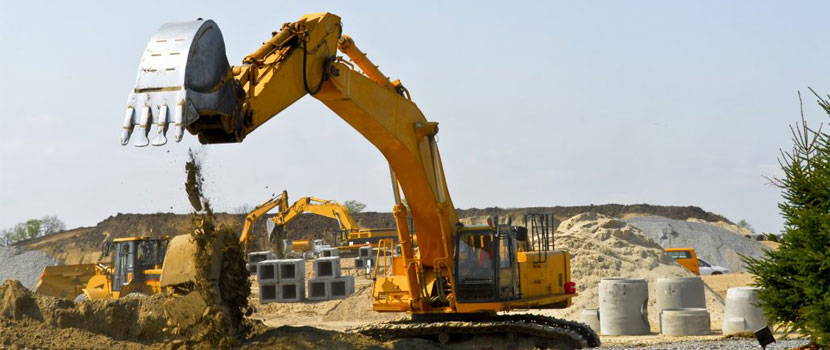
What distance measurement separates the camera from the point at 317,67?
11.8 metres

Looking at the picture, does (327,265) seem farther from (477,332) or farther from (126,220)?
(126,220)

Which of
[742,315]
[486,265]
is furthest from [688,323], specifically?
[486,265]

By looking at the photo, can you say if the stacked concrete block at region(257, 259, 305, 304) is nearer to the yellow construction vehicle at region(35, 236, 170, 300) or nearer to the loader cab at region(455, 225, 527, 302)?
the yellow construction vehicle at region(35, 236, 170, 300)

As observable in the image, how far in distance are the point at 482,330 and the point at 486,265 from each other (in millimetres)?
1064

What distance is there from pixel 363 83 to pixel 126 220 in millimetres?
72702

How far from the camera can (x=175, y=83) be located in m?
9.11

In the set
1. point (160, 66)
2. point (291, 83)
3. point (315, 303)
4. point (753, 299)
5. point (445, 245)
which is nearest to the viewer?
point (160, 66)

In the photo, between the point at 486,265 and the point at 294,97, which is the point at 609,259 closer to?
the point at 486,265

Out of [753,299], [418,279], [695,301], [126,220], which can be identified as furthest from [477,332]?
[126,220]

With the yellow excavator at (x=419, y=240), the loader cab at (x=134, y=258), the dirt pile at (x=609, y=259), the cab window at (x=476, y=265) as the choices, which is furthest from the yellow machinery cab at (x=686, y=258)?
the cab window at (x=476, y=265)

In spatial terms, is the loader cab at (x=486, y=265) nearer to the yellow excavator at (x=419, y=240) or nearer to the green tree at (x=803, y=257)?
the yellow excavator at (x=419, y=240)

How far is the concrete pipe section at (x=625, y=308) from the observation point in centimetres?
2123

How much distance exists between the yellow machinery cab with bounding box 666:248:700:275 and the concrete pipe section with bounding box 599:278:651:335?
17.0 metres

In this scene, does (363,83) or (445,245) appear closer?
(363,83)
